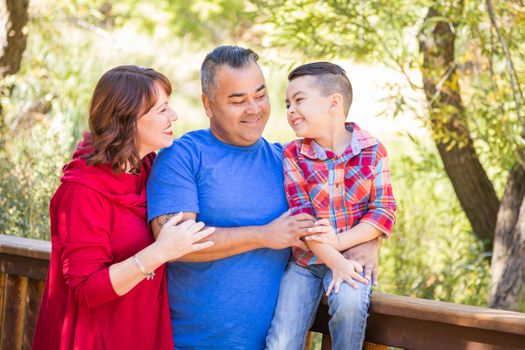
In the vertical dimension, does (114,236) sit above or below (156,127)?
below

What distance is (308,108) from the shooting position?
2438 mm

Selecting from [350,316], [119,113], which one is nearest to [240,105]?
[119,113]

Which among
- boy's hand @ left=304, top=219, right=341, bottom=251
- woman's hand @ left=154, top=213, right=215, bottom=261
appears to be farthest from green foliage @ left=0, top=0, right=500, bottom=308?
boy's hand @ left=304, top=219, right=341, bottom=251

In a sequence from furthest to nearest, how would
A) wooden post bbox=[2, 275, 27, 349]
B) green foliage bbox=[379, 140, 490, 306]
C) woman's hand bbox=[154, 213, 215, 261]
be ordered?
1. green foliage bbox=[379, 140, 490, 306]
2. wooden post bbox=[2, 275, 27, 349]
3. woman's hand bbox=[154, 213, 215, 261]

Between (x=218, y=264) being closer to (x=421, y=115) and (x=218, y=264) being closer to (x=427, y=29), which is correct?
(x=427, y=29)

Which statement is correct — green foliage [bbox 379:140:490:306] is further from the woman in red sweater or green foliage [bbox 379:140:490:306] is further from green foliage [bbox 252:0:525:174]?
the woman in red sweater

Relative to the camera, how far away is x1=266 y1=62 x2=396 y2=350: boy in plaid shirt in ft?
7.36

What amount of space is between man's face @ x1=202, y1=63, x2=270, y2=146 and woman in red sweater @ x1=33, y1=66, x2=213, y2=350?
20cm

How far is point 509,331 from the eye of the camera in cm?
194

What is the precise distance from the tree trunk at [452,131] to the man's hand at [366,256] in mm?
2274

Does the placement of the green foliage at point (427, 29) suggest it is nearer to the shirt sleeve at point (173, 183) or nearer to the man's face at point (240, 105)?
the man's face at point (240, 105)

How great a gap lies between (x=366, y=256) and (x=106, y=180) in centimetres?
77

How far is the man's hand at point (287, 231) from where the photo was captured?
7.43 ft

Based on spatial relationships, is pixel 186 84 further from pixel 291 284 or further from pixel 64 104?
pixel 291 284
